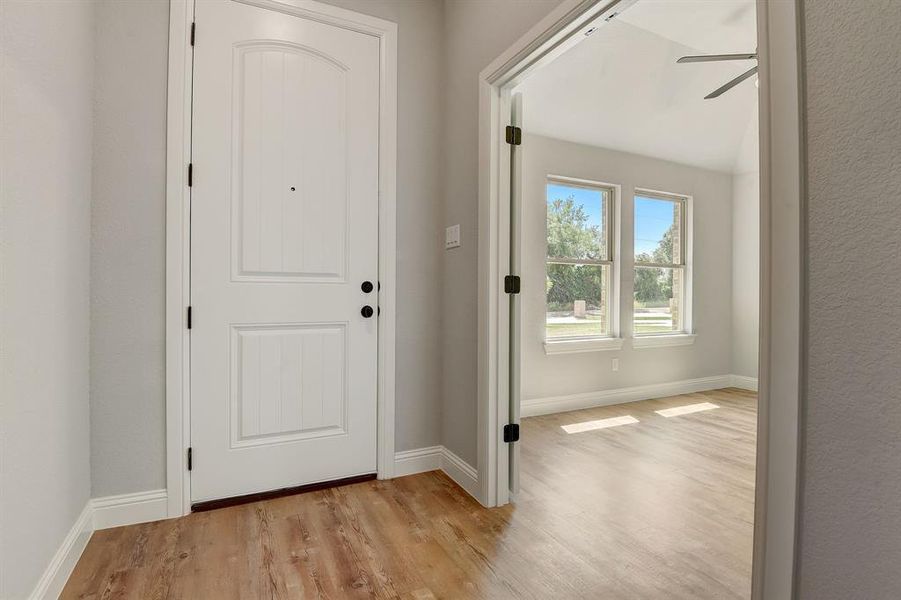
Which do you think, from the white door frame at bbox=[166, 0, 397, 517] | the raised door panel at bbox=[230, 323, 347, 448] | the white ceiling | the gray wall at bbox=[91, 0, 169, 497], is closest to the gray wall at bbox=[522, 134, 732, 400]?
the white ceiling

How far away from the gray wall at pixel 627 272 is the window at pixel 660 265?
0.43ft

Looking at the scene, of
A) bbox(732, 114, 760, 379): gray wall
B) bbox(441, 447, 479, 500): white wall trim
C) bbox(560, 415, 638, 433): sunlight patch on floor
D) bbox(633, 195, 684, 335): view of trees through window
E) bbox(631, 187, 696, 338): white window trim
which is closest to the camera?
bbox(441, 447, 479, 500): white wall trim

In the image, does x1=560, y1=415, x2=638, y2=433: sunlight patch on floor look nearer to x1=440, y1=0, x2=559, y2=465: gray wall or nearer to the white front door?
x1=440, y1=0, x2=559, y2=465: gray wall

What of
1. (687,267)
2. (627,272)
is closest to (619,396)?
(627,272)

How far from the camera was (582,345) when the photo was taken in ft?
13.1

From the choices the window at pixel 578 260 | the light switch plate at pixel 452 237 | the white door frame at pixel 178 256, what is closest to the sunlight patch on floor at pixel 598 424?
the window at pixel 578 260

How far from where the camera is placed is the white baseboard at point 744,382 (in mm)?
4781

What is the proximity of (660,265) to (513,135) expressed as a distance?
3.14 metres

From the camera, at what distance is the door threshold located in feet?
6.61

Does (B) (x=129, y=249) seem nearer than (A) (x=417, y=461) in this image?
Yes

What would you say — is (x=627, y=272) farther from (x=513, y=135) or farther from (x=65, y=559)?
(x=65, y=559)

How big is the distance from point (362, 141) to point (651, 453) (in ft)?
8.49

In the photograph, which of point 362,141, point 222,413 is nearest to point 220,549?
point 222,413

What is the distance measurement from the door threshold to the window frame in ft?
7.22
